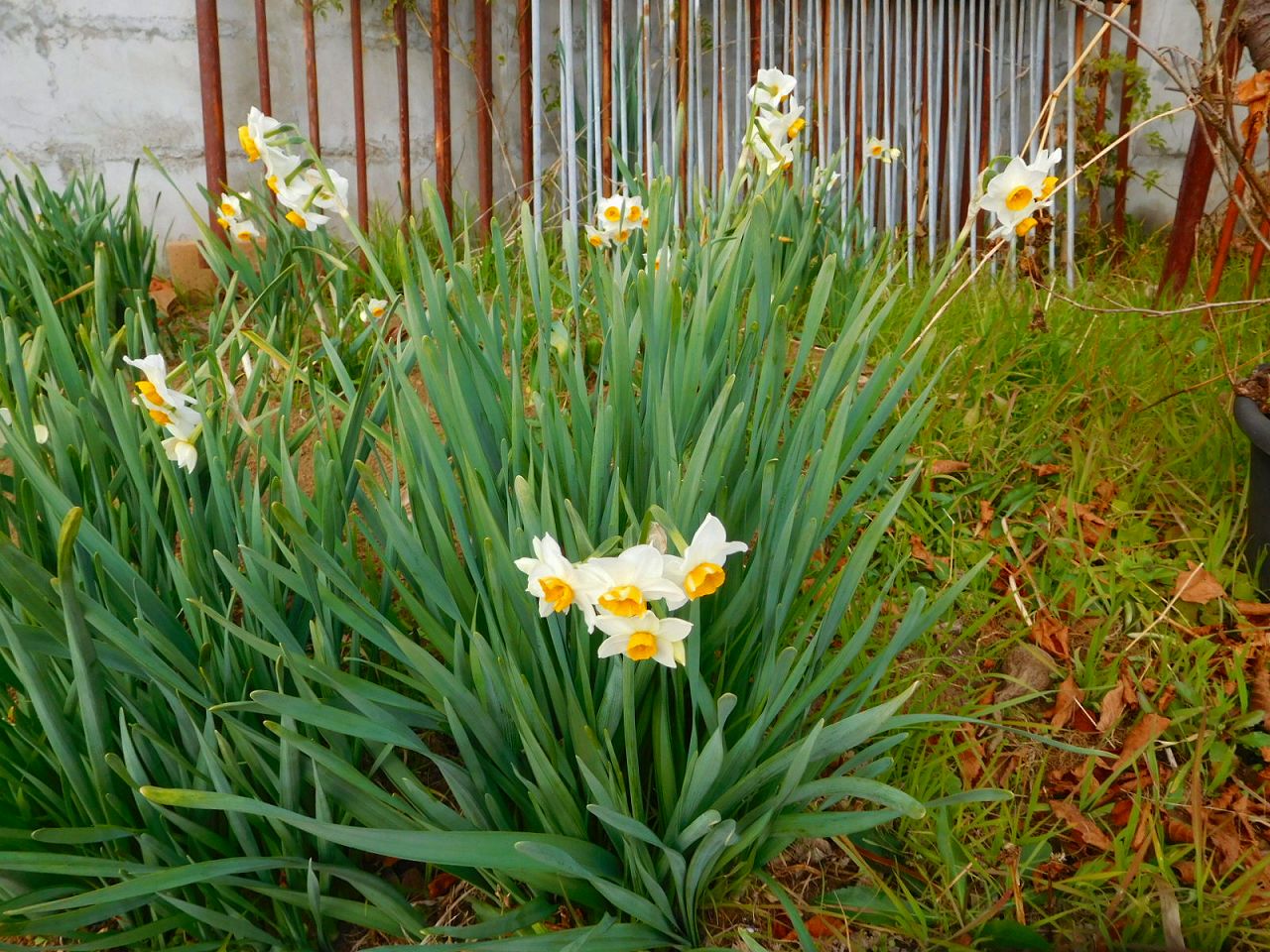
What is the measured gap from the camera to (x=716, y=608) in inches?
39.2

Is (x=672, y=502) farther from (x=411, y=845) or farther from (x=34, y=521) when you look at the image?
(x=34, y=521)

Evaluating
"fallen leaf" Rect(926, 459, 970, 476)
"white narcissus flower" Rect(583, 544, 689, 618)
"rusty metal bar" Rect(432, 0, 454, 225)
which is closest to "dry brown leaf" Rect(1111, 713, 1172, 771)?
"fallen leaf" Rect(926, 459, 970, 476)

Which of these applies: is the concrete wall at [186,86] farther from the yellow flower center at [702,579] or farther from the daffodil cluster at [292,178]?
the yellow flower center at [702,579]

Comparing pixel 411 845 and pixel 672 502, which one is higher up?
pixel 672 502

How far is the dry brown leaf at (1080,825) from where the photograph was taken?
1127 millimetres

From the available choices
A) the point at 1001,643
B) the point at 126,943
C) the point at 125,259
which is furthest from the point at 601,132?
the point at 126,943

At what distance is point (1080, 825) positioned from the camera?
3.76ft

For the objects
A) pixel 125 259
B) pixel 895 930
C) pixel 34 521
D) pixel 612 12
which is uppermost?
pixel 612 12

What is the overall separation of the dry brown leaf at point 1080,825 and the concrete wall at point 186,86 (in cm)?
248

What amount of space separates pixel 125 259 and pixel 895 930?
6.82ft

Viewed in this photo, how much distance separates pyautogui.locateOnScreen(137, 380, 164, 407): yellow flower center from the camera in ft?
3.29

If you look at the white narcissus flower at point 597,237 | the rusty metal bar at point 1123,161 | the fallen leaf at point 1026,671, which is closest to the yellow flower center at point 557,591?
the fallen leaf at point 1026,671

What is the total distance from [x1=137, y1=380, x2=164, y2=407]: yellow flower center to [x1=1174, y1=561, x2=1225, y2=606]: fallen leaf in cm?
139

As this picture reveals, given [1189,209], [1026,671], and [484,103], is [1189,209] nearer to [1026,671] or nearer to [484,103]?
[1026,671]
